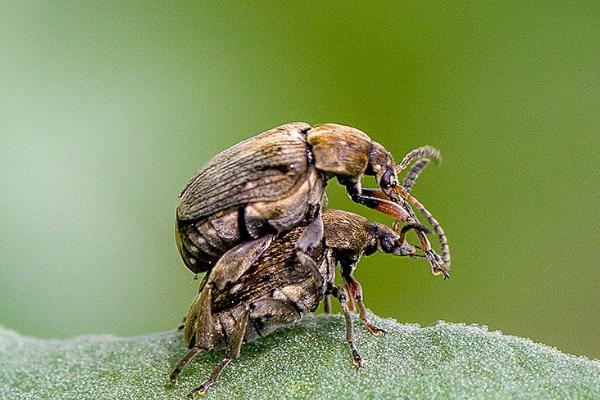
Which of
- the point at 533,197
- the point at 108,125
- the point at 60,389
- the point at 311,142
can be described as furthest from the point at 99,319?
the point at 533,197

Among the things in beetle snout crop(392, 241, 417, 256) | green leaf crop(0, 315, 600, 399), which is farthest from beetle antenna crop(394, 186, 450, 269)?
green leaf crop(0, 315, 600, 399)

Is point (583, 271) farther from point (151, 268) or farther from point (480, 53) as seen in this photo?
point (151, 268)

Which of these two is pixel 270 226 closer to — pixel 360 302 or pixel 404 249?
pixel 360 302

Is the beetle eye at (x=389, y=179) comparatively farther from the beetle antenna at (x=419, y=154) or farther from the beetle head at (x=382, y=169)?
the beetle antenna at (x=419, y=154)

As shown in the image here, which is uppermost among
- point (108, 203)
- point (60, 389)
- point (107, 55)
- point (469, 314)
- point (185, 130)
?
point (107, 55)

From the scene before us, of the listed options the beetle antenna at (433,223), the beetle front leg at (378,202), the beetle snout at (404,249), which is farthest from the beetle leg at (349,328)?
the beetle antenna at (433,223)

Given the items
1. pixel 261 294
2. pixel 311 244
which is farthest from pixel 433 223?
pixel 261 294

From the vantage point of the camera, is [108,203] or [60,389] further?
[108,203]
